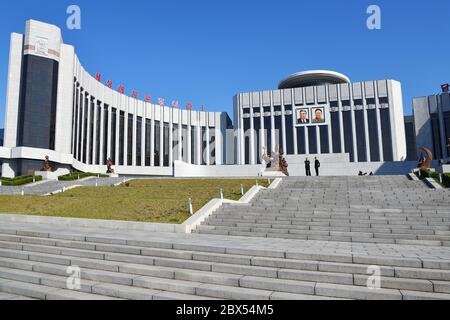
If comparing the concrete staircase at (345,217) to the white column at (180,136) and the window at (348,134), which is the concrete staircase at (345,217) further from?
the white column at (180,136)

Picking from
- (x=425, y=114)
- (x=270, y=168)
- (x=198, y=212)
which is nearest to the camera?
(x=198, y=212)

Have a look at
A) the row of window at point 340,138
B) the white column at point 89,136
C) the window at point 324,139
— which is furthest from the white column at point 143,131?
the window at point 324,139

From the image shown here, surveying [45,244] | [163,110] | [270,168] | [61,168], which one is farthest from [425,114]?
[45,244]

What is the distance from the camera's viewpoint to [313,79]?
65062 mm

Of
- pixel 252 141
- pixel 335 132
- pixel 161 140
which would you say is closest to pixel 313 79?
pixel 335 132

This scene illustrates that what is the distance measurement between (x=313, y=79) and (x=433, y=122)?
22958 millimetres

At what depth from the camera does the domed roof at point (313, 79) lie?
6347 centimetres

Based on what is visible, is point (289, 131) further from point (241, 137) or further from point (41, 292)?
point (41, 292)

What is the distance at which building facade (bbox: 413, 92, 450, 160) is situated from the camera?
5466 cm

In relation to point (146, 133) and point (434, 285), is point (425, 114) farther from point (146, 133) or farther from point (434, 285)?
point (434, 285)

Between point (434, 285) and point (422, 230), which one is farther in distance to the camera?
point (422, 230)

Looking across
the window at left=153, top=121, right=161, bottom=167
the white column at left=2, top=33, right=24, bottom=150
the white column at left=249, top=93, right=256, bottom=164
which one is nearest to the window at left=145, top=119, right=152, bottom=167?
the window at left=153, top=121, right=161, bottom=167

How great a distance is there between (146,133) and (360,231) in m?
58.9

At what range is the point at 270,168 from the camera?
3016 cm
